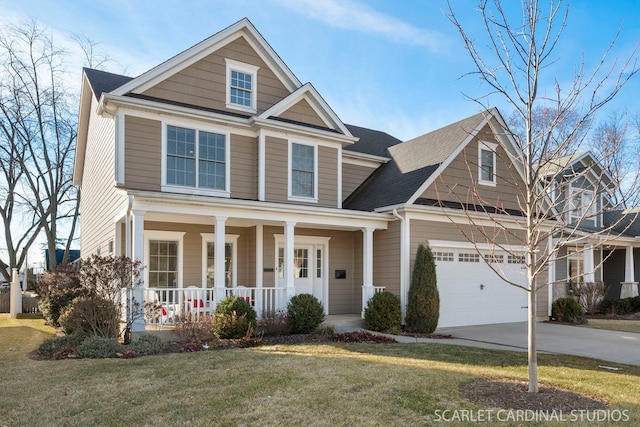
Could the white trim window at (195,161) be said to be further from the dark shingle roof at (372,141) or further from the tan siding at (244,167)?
the dark shingle roof at (372,141)

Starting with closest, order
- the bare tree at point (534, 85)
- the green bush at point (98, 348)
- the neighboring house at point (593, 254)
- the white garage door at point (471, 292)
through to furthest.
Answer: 1. the bare tree at point (534, 85)
2. the green bush at point (98, 348)
3. the white garage door at point (471, 292)
4. the neighboring house at point (593, 254)

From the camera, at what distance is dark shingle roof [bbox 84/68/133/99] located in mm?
12927

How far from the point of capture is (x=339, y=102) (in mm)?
18078

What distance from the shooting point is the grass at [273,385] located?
491 cm

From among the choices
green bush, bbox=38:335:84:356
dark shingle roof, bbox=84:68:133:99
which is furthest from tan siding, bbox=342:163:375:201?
green bush, bbox=38:335:84:356

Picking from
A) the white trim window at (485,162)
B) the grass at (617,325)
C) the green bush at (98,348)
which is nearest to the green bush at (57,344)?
the green bush at (98,348)

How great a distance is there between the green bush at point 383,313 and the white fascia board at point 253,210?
6.60 ft

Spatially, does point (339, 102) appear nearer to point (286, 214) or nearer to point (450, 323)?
point (286, 214)

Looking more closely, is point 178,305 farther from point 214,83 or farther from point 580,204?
point 580,204

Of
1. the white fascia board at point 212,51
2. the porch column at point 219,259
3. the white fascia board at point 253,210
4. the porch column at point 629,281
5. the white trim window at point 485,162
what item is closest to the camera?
the white fascia board at point 253,210

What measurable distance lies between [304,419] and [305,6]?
9.96 meters

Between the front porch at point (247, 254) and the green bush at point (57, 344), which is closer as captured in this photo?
the green bush at point (57, 344)

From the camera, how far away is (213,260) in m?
12.6

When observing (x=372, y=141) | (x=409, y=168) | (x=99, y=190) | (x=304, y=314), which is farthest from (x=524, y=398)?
(x=99, y=190)
